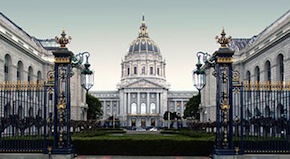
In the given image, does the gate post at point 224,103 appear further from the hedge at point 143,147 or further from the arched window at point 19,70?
the arched window at point 19,70

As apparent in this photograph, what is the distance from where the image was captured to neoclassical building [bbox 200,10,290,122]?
3828cm

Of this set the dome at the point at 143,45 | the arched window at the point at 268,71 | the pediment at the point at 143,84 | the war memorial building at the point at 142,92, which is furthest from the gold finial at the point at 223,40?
the dome at the point at 143,45

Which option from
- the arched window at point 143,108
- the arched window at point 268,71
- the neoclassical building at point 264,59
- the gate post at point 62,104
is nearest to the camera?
the gate post at point 62,104

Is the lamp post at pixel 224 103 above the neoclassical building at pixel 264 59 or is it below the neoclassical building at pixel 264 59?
below

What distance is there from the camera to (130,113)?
132500 millimetres

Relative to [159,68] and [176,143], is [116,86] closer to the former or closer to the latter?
[159,68]

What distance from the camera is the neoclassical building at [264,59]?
3828cm

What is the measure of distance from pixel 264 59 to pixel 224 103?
29.1m

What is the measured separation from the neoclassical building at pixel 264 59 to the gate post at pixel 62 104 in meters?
21.0

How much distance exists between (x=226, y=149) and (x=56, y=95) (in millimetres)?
7554

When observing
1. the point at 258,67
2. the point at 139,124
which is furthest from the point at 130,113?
the point at 258,67

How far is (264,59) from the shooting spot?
4425 centimetres

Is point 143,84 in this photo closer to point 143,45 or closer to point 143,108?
point 143,108

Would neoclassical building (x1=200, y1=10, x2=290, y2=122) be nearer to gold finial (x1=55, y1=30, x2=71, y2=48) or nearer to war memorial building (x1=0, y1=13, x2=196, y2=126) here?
gold finial (x1=55, y1=30, x2=71, y2=48)
